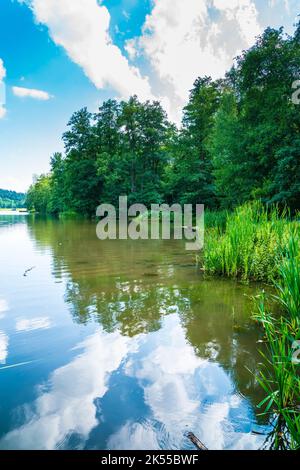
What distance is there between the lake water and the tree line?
418 inches

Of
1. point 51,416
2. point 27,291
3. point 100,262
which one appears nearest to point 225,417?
point 51,416

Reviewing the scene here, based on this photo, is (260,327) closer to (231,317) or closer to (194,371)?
A: (231,317)

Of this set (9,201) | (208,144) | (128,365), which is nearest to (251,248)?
(128,365)

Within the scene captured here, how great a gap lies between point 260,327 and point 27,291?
4.55 m

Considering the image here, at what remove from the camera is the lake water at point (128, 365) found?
2.24m

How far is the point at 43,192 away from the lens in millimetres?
79375

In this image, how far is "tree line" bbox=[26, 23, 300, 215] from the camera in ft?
54.0

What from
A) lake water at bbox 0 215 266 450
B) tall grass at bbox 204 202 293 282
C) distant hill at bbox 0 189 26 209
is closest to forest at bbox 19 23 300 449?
tall grass at bbox 204 202 293 282

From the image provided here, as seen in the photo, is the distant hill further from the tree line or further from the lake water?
the lake water

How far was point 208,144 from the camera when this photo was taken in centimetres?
2678

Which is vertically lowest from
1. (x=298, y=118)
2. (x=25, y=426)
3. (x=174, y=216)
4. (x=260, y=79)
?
(x=25, y=426)

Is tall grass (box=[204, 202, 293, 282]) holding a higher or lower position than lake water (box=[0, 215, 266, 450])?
higher

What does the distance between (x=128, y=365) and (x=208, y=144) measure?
26103 millimetres

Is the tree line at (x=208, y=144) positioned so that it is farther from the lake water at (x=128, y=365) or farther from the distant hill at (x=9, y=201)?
the distant hill at (x=9, y=201)
